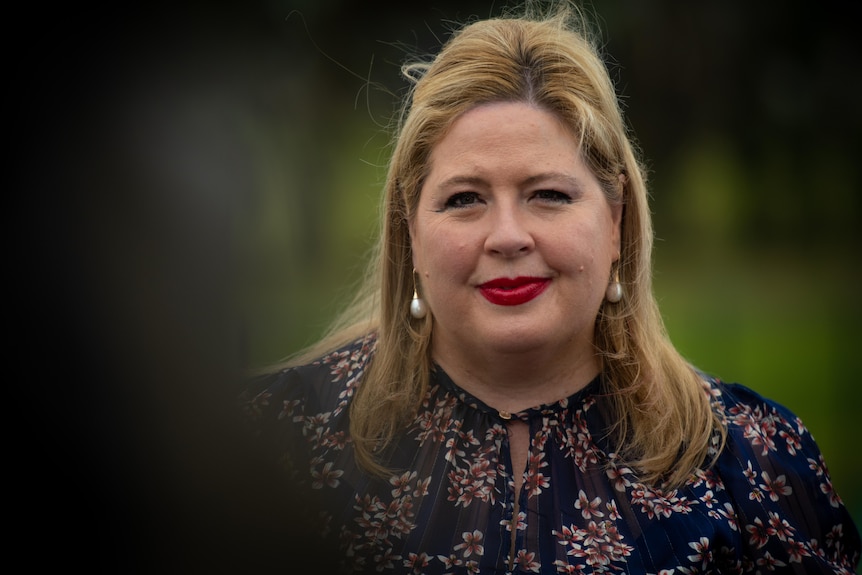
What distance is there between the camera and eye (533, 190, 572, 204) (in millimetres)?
2131

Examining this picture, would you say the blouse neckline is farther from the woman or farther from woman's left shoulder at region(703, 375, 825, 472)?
woman's left shoulder at region(703, 375, 825, 472)

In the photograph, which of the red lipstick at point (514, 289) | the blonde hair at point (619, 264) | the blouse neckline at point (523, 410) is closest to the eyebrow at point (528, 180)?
the blonde hair at point (619, 264)

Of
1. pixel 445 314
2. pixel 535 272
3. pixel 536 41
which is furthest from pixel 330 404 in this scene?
pixel 536 41

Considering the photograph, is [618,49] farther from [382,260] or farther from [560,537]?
[560,537]

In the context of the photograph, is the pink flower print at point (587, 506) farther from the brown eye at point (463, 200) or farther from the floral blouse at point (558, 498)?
the brown eye at point (463, 200)

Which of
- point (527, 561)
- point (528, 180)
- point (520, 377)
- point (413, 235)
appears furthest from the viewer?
point (413, 235)

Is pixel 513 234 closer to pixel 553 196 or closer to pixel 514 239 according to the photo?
pixel 514 239

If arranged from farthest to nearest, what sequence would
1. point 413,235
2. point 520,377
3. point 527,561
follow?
point 413,235
point 520,377
point 527,561

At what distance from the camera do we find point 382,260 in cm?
248

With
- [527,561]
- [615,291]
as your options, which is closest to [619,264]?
[615,291]

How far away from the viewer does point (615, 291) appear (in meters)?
2.37

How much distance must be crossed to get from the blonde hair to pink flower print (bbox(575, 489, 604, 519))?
0.48 ft

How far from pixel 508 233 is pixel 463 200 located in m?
0.17

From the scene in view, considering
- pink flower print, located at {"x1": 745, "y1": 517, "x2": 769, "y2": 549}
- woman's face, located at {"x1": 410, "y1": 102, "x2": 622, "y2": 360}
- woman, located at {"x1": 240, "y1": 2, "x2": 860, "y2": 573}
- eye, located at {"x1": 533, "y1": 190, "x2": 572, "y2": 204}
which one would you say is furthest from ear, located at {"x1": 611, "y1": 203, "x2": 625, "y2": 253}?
pink flower print, located at {"x1": 745, "y1": 517, "x2": 769, "y2": 549}
